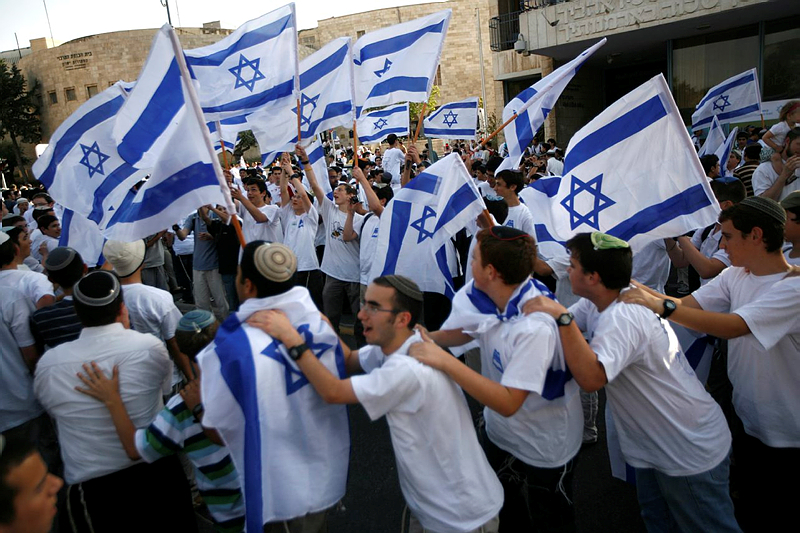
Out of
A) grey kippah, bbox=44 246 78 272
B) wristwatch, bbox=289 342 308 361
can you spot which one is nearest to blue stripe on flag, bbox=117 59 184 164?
grey kippah, bbox=44 246 78 272

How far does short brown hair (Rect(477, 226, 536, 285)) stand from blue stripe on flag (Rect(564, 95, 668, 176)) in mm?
1264

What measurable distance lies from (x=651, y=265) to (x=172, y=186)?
11.0 ft

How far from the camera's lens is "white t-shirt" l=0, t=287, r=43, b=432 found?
135 inches

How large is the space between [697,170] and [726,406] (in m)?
1.65

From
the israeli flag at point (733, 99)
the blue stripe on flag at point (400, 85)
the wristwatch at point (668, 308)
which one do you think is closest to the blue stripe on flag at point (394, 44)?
the blue stripe on flag at point (400, 85)

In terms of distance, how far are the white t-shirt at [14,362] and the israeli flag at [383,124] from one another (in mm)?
6335

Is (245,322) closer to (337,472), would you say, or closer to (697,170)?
(337,472)

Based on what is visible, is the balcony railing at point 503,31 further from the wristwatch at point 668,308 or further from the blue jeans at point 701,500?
the blue jeans at point 701,500

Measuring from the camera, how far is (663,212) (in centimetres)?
321

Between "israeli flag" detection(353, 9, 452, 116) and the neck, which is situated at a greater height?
"israeli flag" detection(353, 9, 452, 116)

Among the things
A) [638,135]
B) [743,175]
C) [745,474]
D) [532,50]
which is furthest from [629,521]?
[532,50]

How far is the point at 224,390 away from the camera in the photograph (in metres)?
2.01

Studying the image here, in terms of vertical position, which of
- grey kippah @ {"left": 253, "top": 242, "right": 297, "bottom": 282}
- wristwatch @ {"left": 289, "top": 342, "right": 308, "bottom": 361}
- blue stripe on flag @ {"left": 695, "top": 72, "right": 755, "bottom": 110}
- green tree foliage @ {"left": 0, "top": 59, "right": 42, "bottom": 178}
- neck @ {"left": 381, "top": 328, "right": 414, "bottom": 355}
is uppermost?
green tree foliage @ {"left": 0, "top": 59, "right": 42, "bottom": 178}

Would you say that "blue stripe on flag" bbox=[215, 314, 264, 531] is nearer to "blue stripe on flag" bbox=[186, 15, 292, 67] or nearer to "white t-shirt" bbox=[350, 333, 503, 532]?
"white t-shirt" bbox=[350, 333, 503, 532]
